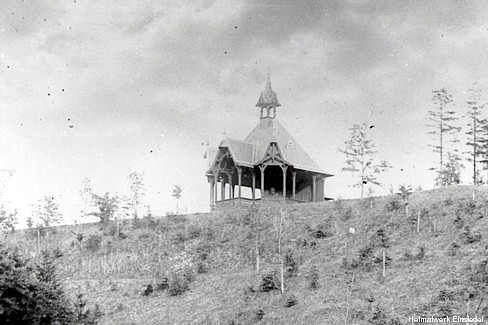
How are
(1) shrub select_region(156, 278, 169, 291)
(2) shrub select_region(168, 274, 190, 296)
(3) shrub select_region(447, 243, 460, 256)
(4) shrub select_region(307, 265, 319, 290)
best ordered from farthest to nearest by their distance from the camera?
(1) shrub select_region(156, 278, 169, 291) < (2) shrub select_region(168, 274, 190, 296) < (4) shrub select_region(307, 265, 319, 290) < (3) shrub select_region(447, 243, 460, 256)

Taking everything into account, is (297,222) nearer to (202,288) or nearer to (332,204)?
(332,204)

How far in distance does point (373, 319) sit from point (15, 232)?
1294 inches

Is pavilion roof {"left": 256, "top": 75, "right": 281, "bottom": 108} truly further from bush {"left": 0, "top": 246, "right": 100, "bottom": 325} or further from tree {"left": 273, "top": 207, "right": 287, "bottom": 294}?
bush {"left": 0, "top": 246, "right": 100, "bottom": 325}

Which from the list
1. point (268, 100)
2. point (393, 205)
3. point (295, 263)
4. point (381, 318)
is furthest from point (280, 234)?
point (268, 100)

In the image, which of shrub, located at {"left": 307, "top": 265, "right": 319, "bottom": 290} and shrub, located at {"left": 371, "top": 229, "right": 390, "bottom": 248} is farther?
shrub, located at {"left": 371, "top": 229, "right": 390, "bottom": 248}

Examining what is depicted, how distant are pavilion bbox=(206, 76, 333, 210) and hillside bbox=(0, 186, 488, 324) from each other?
13.1 ft

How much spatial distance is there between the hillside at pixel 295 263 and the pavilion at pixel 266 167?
13.1 feet

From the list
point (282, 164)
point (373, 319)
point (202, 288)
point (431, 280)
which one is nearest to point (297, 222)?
point (282, 164)

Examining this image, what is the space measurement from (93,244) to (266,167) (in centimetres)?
1422

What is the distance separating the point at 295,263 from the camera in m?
34.8

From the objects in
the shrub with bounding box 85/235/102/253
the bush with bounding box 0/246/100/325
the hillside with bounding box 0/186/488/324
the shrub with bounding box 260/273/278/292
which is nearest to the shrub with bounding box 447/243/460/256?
the hillside with bounding box 0/186/488/324

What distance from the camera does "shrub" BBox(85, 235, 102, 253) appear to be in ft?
142

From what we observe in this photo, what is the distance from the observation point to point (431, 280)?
28.2 metres

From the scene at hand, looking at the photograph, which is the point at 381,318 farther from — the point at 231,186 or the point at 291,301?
the point at 231,186
